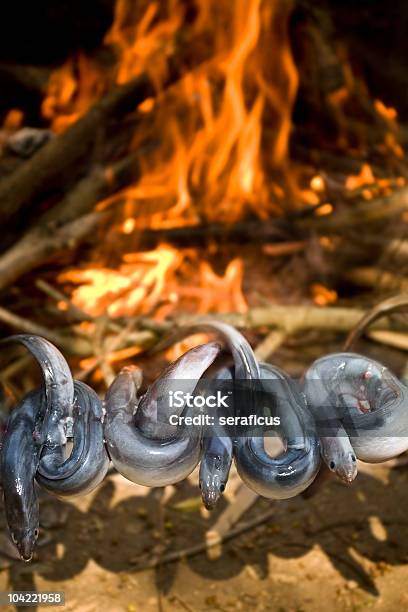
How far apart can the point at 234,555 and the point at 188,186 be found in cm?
272

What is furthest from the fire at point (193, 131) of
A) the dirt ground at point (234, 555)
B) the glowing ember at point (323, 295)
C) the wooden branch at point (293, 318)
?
the dirt ground at point (234, 555)

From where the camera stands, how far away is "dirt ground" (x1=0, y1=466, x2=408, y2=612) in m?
2.51

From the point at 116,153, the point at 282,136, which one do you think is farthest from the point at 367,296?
the point at 116,153

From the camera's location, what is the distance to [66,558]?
8.88ft

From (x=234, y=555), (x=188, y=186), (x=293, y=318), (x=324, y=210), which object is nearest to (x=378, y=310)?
(x=234, y=555)

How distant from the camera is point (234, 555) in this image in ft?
8.95

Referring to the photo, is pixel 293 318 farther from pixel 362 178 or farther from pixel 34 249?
pixel 362 178

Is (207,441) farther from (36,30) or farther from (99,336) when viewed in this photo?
(36,30)

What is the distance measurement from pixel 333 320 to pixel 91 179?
1.57 metres

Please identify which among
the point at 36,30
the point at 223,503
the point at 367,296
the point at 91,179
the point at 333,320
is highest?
the point at 36,30

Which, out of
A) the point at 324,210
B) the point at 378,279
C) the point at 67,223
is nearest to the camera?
the point at 67,223

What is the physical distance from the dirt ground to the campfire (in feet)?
2.51

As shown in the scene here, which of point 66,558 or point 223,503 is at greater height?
point 66,558

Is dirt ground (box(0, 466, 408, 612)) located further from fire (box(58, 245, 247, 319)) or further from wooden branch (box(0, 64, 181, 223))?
wooden branch (box(0, 64, 181, 223))
